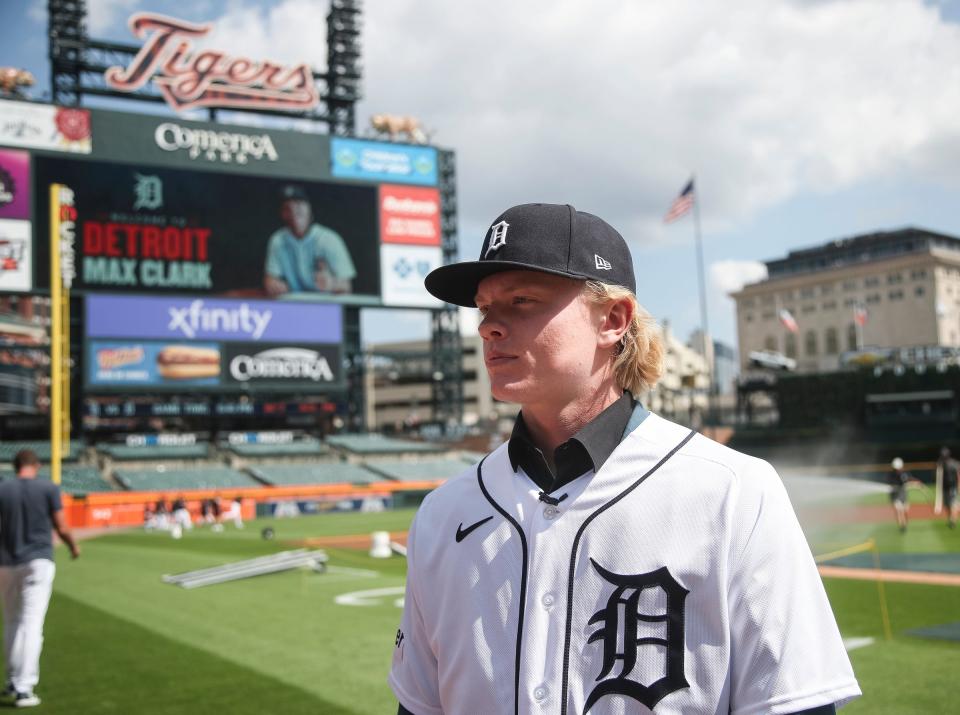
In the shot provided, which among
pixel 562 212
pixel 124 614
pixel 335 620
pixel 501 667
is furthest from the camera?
pixel 124 614

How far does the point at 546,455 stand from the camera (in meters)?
2.23

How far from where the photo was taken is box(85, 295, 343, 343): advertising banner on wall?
4278cm

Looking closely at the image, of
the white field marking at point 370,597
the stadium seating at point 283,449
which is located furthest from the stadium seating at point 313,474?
the white field marking at point 370,597

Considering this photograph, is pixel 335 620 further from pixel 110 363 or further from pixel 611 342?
pixel 110 363

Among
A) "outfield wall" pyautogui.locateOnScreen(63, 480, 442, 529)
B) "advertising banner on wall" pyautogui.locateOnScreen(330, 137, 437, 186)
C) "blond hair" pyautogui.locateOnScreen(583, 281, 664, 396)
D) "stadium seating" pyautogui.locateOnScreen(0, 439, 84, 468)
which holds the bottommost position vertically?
"outfield wall" pyautogui.locateOnScreen(63, 480, 442, 529)

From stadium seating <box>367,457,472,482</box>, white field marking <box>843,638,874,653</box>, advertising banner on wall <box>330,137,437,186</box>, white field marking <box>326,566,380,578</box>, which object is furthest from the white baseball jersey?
advertising banner on wall <box>330,137,437,186</box>

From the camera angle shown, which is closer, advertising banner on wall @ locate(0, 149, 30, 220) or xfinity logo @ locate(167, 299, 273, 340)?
advertising banner on wall @ locate(0, 149, 30, 220)

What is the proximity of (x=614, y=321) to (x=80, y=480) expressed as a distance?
139 feet

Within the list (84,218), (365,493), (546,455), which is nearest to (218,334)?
(84,218)

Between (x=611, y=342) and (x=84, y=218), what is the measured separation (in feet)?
147

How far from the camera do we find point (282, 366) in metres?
46.3

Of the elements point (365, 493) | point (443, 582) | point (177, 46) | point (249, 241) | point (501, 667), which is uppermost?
point (177, 46)

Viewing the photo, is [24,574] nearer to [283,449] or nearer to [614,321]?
[614,321]

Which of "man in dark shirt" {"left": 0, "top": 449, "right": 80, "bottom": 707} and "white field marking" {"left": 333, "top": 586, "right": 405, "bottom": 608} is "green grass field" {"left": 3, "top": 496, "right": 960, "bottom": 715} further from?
"man in dark shirt" {"left": 0, "top": 449, "right": 80, "bottom": 707}
